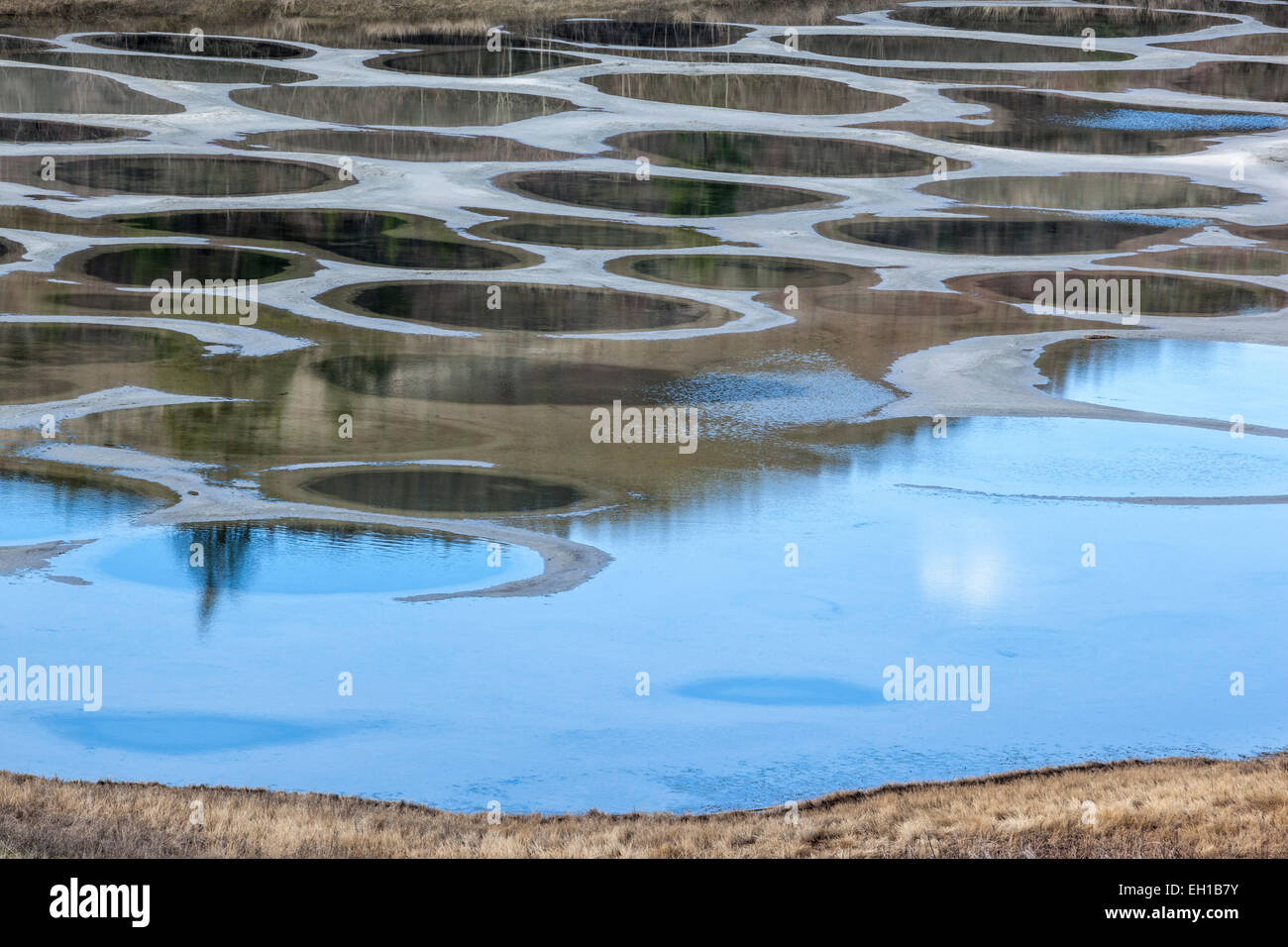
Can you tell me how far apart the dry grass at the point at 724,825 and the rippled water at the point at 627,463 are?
867 mm

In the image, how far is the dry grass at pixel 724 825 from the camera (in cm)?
980

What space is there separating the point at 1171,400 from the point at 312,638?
1274 centimetres

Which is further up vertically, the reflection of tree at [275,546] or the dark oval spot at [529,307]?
the dark oval spot at [529,307]

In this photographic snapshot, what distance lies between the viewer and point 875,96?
2172 inches

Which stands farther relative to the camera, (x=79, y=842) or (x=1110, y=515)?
(x=1110, y=515)

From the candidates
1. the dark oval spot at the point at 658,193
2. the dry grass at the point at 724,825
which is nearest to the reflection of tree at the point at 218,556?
the dry grass at the point at 724,825

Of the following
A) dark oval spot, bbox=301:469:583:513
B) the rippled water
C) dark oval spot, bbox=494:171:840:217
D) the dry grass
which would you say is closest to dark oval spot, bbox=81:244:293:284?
the rippled water

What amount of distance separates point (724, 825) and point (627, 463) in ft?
29.6

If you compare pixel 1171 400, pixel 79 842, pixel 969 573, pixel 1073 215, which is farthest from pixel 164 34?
pixel 79 842

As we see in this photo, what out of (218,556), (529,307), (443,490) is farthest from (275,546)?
(529,307)

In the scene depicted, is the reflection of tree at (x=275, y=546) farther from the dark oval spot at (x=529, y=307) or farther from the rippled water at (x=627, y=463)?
the dark oval spot at (x=529, y=307)

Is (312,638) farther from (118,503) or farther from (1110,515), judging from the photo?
(1110,515)

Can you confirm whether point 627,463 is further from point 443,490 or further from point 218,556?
point 218,556

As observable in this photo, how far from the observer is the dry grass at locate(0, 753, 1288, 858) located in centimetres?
980
